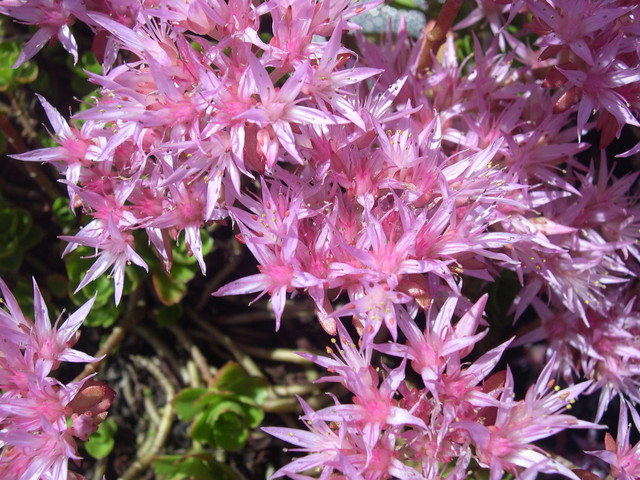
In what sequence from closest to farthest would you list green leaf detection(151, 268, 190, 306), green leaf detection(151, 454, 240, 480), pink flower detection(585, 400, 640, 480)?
pink flower detection(585, 400, 640, 480), green leaf detection(151, 454, 240, 480), green leaf detection(151, 268, 190, 306)

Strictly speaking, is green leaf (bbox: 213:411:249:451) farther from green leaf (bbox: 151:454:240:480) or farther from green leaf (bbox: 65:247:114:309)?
green leaf (bbox: 65:247:114:309)

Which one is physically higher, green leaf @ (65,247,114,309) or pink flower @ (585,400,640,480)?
green leaf @ (65,247,114,309)

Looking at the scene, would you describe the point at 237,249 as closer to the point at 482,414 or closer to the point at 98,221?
the point at 98,221

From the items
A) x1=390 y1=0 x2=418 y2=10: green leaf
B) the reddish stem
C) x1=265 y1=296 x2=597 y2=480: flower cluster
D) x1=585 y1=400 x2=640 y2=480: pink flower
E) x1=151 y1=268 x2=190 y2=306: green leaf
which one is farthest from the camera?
x1=390 y1=0 x2=418 y2=10: green leaf

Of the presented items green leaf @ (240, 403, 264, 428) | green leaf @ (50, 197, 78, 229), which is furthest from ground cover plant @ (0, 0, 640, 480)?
green leaf @ (50, 197, 78, 229)

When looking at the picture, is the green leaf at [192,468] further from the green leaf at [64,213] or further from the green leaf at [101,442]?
the green leaf at [64,213]

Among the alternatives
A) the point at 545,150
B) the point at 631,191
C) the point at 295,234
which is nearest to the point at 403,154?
the point at 295,234

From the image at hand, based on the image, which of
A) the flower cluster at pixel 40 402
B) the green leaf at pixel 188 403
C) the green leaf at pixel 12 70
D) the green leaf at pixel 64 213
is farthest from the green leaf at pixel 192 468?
the green leaf at pixel 12 70
